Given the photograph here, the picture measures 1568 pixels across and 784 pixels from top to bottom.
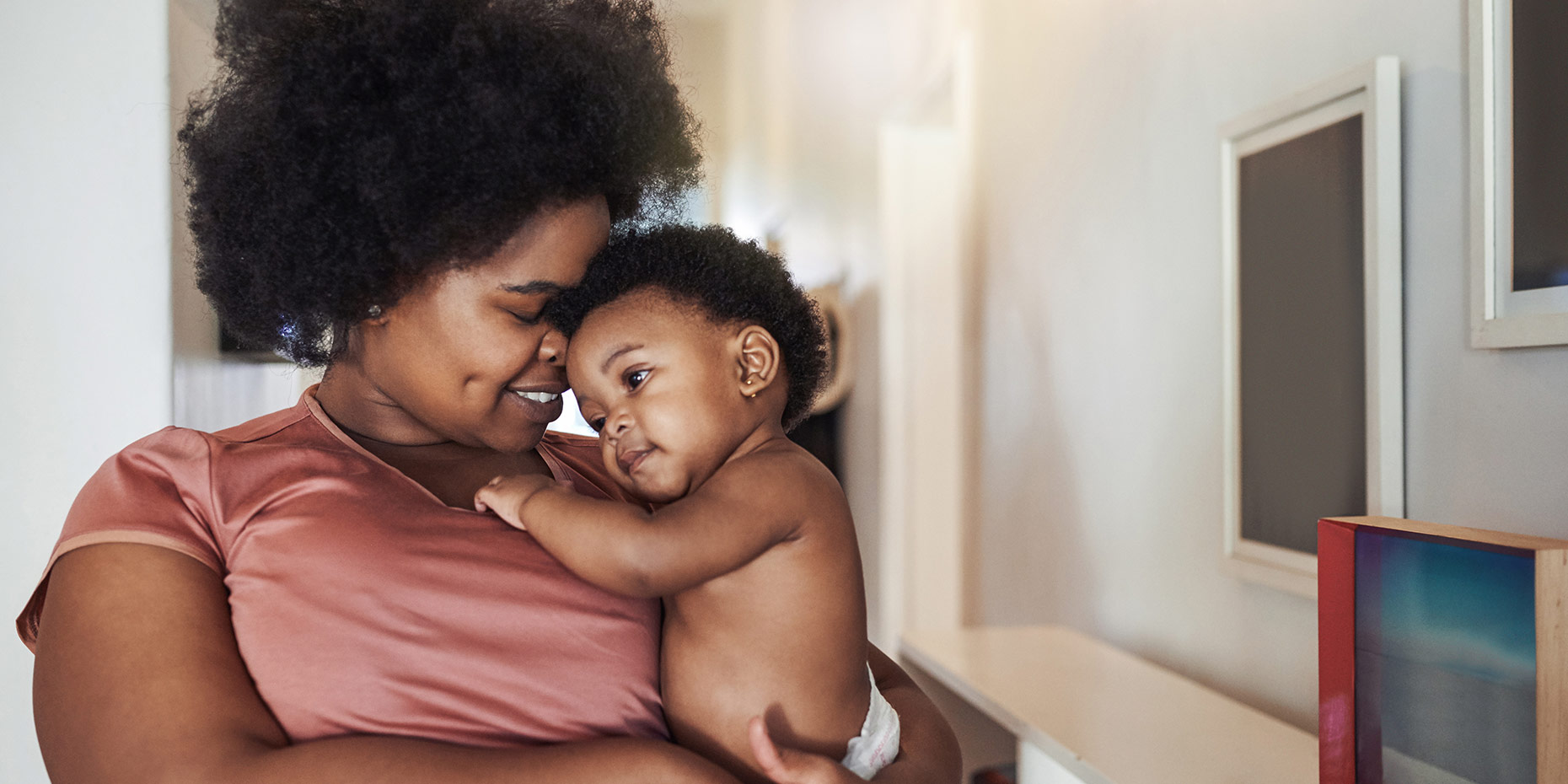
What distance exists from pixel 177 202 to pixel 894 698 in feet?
4.01

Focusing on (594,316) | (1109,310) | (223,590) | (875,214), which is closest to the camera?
(223,590)

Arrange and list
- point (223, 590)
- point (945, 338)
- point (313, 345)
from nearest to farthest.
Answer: point (223, 590)
point (313, 345)
point (945, 338)

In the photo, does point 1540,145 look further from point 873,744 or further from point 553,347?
point 553,347

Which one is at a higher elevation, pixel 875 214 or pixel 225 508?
pixel 875 214


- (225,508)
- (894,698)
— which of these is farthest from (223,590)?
(894,698)

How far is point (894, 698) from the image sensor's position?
1131 millimetres

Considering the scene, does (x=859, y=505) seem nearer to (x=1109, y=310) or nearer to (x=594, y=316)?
(x=1109, y=310)

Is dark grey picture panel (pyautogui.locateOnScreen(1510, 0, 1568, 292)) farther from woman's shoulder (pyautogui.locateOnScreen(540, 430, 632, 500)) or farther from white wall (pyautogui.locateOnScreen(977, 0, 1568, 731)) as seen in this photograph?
woman's shoulder (pyautogui.locateOnScreen(540, 430, 632, 500))

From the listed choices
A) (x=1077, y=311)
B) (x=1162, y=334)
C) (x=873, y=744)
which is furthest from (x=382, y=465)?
(x=1077, y=311)

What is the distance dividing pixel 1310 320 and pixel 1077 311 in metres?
0.80

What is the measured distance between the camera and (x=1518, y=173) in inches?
43.0

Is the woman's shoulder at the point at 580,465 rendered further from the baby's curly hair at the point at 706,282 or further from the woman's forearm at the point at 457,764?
the woman's forearm at the point at 457,764

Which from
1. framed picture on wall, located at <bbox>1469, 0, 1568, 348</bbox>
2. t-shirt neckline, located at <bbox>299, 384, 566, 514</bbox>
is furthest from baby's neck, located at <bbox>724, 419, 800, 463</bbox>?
framed picture on wall, located at <bbox>1469, 0, 1568, 348</bbox>

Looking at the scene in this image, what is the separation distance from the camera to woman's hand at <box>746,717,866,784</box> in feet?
2.84
